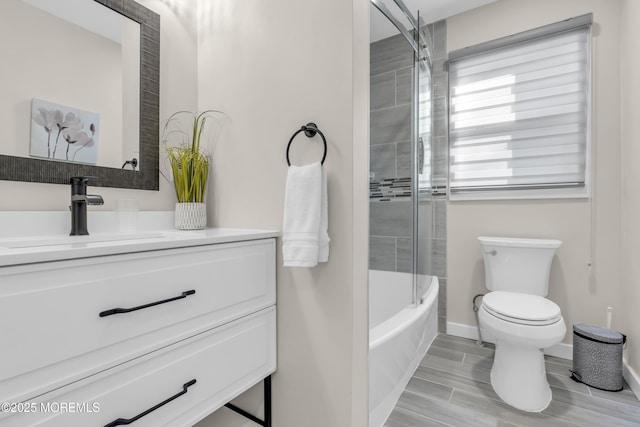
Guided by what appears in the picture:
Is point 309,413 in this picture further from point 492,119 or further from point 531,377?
point 492,119

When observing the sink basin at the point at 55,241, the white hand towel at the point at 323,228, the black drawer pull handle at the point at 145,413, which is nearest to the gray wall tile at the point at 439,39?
the white hand towel at the point at 323,228

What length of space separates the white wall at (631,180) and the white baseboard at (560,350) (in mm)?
44

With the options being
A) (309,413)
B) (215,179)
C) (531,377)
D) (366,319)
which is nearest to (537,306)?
(531,377)

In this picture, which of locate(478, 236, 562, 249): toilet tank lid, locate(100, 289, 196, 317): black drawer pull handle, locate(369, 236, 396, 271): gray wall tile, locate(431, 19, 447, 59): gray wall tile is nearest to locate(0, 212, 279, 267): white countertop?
locate(100, 289, 196, 317): black drawer pull handle

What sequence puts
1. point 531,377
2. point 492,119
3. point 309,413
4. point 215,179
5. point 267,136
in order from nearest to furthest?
point 309,413, point 267,136, point 215,179, point 531,377, point 492,119

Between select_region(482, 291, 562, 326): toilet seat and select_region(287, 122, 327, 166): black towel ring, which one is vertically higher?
select_region(287, 122, 327, 166): black towel ring

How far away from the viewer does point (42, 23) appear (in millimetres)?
1025

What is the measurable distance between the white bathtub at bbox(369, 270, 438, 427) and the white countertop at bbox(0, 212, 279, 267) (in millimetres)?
665

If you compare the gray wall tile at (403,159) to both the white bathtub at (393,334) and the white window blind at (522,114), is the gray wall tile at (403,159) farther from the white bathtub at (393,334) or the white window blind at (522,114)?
the white bathtub at (393,334)

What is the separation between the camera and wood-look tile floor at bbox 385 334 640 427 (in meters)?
1.43

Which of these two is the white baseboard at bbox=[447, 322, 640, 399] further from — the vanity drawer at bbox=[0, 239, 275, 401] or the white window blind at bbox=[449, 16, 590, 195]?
the vanity drawer at bbox=[0, 239, 275, 401]

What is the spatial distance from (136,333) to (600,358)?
222 cm

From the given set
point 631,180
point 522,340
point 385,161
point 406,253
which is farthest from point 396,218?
point 631,180

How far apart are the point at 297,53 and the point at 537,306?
1688 millimetres
